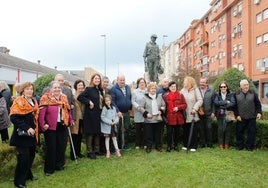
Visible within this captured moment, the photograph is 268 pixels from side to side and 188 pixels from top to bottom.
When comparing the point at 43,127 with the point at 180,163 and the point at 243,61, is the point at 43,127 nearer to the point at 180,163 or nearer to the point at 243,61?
the point at 180,163

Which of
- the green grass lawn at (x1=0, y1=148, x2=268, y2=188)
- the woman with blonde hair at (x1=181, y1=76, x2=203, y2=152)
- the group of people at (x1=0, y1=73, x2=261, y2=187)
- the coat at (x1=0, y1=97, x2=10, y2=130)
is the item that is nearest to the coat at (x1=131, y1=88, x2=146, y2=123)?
the group of people at (x1=0, y1=73, x2=261, y2=187)

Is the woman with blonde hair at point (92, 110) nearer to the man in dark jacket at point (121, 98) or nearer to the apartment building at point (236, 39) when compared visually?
the man in dark jacket at point (121, 98)

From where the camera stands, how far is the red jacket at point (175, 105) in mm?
8508

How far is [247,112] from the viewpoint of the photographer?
8750 millimetres

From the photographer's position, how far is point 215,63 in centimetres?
5709

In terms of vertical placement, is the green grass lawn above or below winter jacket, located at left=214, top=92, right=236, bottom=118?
below

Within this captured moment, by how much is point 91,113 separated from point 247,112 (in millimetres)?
3861

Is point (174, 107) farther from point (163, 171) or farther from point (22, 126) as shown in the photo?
A: point (22, 126)

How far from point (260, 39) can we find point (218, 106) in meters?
33.7

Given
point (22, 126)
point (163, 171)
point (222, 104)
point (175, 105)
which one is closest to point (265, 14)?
point (222, 104)

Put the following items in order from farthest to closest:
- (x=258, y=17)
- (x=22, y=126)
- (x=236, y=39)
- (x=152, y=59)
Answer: (x=236, y=39), (x=258, y=17), (x=152, y=59), (x=22, y=126)

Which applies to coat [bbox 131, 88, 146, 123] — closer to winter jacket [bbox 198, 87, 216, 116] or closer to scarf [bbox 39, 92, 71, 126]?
winter jacket [bbox 198, 87, 216, 116]

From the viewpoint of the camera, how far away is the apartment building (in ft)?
129

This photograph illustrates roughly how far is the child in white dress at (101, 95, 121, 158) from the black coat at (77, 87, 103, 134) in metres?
0.18
